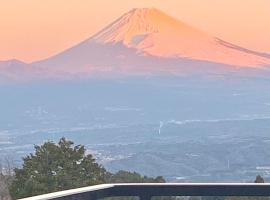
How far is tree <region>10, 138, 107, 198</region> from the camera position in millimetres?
18844

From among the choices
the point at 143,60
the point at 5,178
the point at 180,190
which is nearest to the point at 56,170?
the point at 5,178

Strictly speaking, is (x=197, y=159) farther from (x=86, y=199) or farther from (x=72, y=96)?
(x=72, y=96)

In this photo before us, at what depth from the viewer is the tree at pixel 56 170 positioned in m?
18.8

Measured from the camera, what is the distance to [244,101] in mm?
102125

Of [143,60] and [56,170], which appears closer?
[56,170]

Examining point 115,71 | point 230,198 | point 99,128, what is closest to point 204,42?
point 115,71

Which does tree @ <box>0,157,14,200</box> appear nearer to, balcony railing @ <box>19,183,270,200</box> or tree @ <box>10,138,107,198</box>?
tree @ <box>10,138,107,198</box>

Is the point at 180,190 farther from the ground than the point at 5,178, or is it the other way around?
the point at 180,190

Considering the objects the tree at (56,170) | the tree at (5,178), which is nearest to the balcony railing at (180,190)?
the tree at (5,178)

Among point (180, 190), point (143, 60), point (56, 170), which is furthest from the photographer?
point (143, 60)

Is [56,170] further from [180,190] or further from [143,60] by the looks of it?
[143,60]

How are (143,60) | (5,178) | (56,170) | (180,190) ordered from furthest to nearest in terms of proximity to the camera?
(143,60)
(56,170)
(5,178)
(180,190)

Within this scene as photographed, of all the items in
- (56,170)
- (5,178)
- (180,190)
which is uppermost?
(180,190)

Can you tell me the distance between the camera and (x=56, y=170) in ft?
68.3
